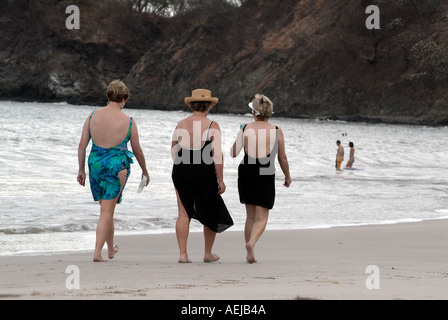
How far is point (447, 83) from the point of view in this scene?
7388cm

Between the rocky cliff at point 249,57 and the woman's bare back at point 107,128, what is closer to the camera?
the woman's bare back at point 107,128

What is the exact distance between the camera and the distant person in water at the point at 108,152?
22.9 feet

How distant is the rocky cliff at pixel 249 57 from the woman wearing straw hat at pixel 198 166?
65.7 meters

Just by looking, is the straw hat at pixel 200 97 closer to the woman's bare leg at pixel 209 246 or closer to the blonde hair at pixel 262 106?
the blonde hair at pixel 262 106

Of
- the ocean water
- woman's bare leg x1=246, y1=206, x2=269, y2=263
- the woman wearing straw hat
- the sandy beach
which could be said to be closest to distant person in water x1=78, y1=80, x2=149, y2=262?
the woman wearing straw hat

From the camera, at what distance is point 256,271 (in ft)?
21.0

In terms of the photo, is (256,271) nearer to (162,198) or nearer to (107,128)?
(107,128)

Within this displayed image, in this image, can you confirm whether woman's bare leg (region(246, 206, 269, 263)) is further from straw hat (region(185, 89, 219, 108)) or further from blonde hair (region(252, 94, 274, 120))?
straw hat (region(185, 89, 219, 108))

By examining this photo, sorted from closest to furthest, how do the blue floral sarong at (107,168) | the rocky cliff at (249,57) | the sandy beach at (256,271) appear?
the sandy beach at (256,271), the blue floral sarong at (107,168), the rocky cliff at (249,57)

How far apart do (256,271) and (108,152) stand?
1.69m

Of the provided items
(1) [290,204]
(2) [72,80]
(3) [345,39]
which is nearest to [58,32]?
(2) [72,80]

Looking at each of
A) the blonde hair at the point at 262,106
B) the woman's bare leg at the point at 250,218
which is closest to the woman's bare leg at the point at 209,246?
the woman's bare leg at the point at 250,218

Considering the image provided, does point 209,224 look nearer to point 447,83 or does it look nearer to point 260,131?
point 260,131
